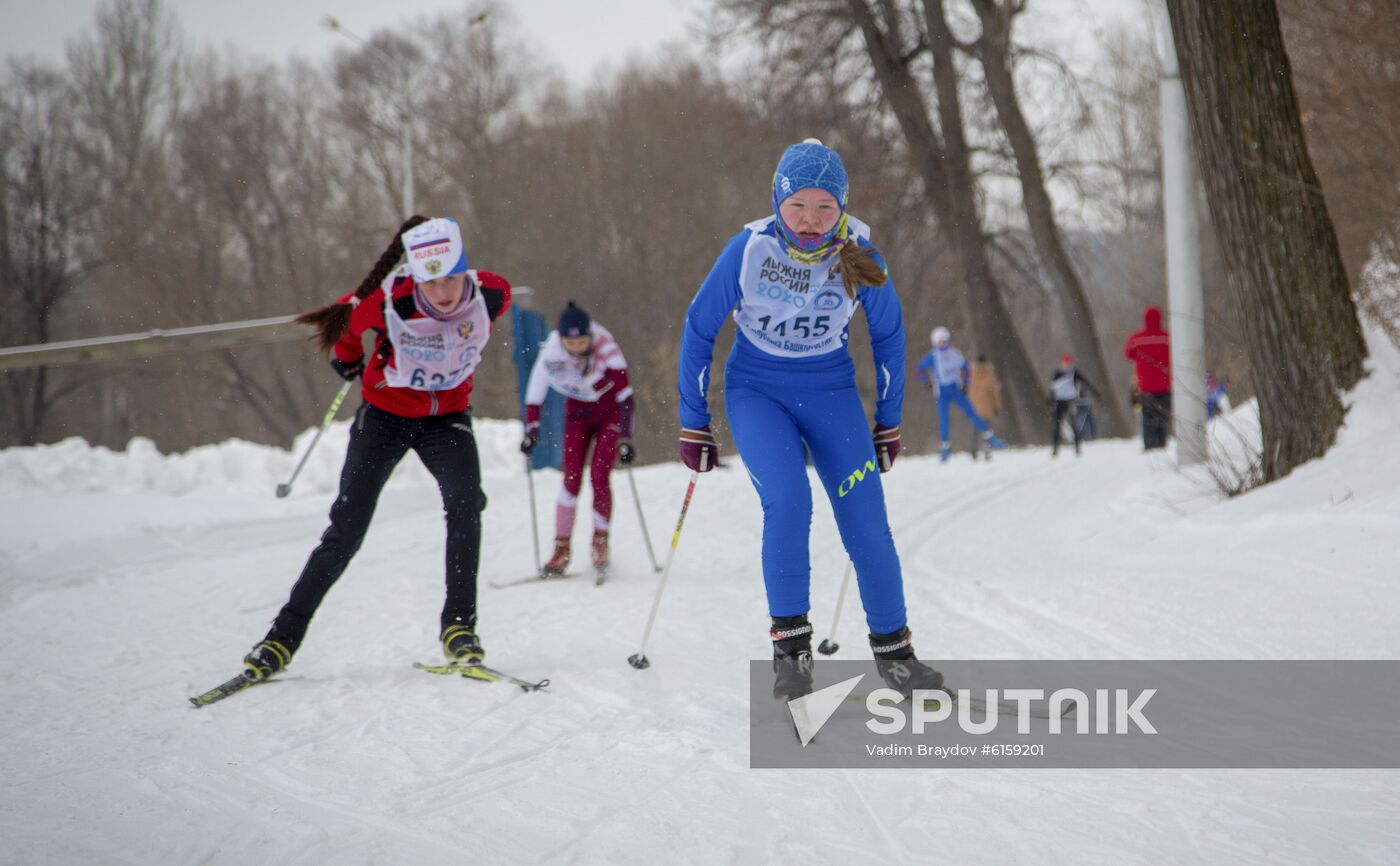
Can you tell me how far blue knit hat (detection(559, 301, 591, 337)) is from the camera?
7111 mm

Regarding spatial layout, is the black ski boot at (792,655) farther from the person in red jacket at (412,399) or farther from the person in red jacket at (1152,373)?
the person in red jacket at (1152,373)

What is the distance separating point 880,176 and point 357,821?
18.7 m

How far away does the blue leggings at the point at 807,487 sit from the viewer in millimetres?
3715

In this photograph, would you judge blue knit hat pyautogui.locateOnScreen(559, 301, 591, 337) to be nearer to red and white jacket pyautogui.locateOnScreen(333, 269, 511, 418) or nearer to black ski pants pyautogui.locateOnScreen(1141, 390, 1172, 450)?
red and white jacket pyautogui.locateOnScreen(333, 269, 511, 418)

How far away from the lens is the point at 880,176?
65.8 ft

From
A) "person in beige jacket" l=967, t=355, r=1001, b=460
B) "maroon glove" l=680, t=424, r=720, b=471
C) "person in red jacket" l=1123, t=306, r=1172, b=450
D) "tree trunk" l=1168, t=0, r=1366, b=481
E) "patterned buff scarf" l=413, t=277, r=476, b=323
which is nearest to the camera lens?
"maroon glove" l=680, t=424, r=720, b=471

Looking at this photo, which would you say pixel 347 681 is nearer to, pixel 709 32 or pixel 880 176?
pixel 709 32

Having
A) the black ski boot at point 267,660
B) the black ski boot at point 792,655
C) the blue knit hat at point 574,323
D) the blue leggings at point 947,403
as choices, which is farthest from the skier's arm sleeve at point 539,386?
the blue leggings at point 947,403

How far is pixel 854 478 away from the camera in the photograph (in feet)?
12.4

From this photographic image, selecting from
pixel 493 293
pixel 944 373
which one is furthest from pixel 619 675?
pixel 944 373

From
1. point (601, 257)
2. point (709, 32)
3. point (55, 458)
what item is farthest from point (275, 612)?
point (601, 257)

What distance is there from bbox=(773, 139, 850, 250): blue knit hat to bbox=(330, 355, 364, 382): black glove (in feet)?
6.67

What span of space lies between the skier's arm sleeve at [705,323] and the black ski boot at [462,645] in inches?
57.5

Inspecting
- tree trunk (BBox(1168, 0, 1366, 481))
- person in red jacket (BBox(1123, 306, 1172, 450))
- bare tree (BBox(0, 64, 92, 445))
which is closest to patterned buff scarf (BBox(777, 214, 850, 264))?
tree trunk (BBox(1168, 0, 1366, 481))
